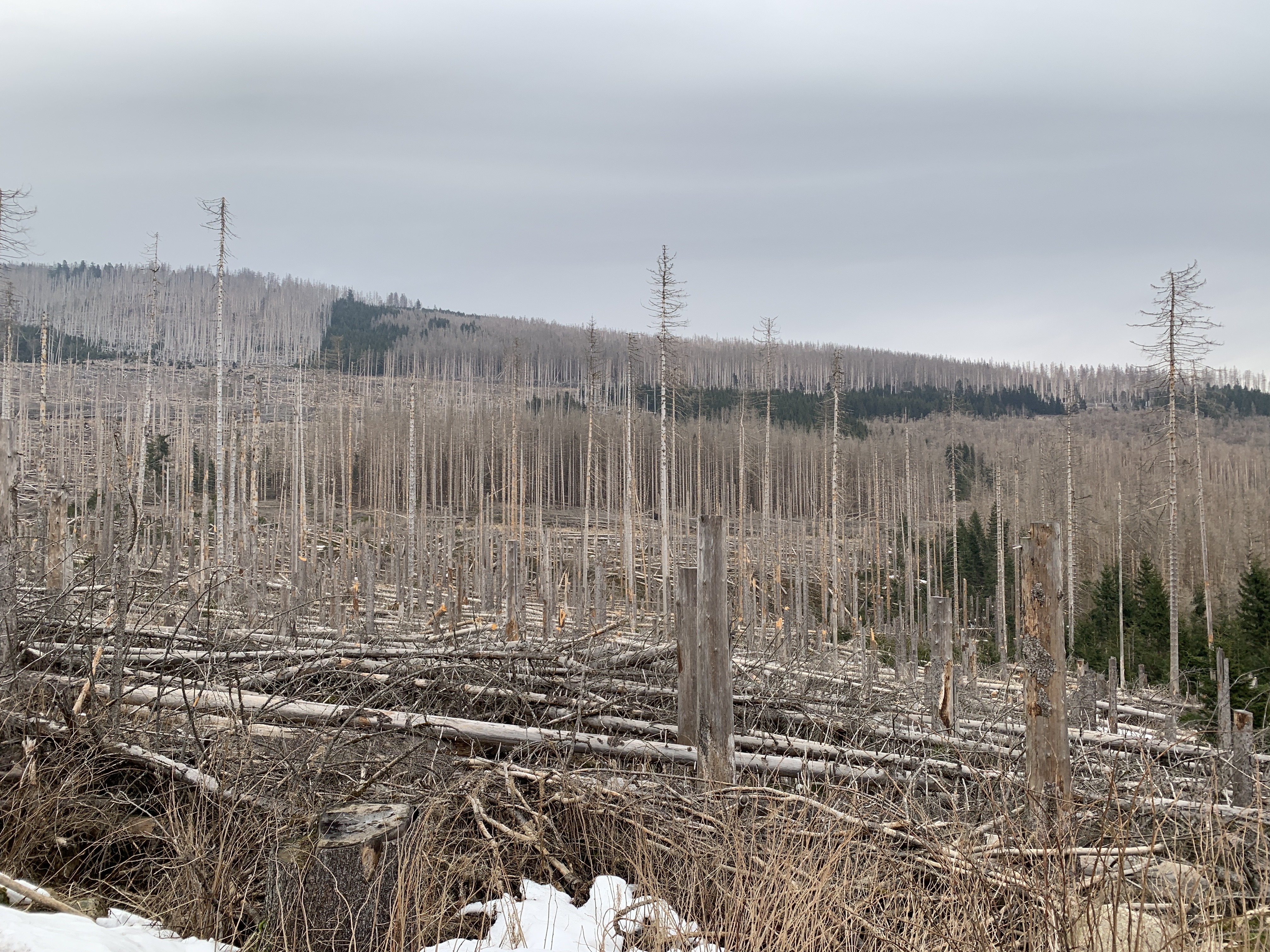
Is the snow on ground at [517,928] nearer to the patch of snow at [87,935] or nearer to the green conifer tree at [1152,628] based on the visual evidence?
the patch of snow at [87,935]

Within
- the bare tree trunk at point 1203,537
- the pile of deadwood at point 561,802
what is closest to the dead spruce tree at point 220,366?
the pile of deadwood at point 561,802

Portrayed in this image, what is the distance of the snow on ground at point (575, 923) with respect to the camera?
135 inches

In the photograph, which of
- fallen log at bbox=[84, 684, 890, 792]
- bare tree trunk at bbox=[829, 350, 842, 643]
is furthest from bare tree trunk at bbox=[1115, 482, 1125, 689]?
fallen log at bbox=[84, 684, 890, 792]

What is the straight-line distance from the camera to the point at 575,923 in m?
3.71

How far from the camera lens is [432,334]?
90.0m

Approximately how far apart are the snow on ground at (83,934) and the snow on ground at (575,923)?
3.24ft

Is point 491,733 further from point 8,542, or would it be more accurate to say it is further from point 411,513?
point 411,513

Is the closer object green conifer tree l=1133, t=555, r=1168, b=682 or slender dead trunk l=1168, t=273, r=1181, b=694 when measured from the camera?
slender dead trunk l=1168, t=273, r=1181, b=694

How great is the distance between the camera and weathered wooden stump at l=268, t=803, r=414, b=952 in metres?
3.18

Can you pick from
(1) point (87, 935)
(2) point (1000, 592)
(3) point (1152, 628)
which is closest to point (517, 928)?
(1) point (87, 935)

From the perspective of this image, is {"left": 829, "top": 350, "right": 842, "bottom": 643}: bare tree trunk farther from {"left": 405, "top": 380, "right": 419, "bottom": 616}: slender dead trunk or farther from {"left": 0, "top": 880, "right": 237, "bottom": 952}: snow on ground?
{"left": 0, "top": 880, "right": 237, "bottom": 952}: snow on ground

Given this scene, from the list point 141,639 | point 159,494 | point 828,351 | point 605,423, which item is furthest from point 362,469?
point 828,351

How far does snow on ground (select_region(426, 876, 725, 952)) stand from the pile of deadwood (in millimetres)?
70

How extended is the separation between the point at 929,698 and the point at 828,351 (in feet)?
302
